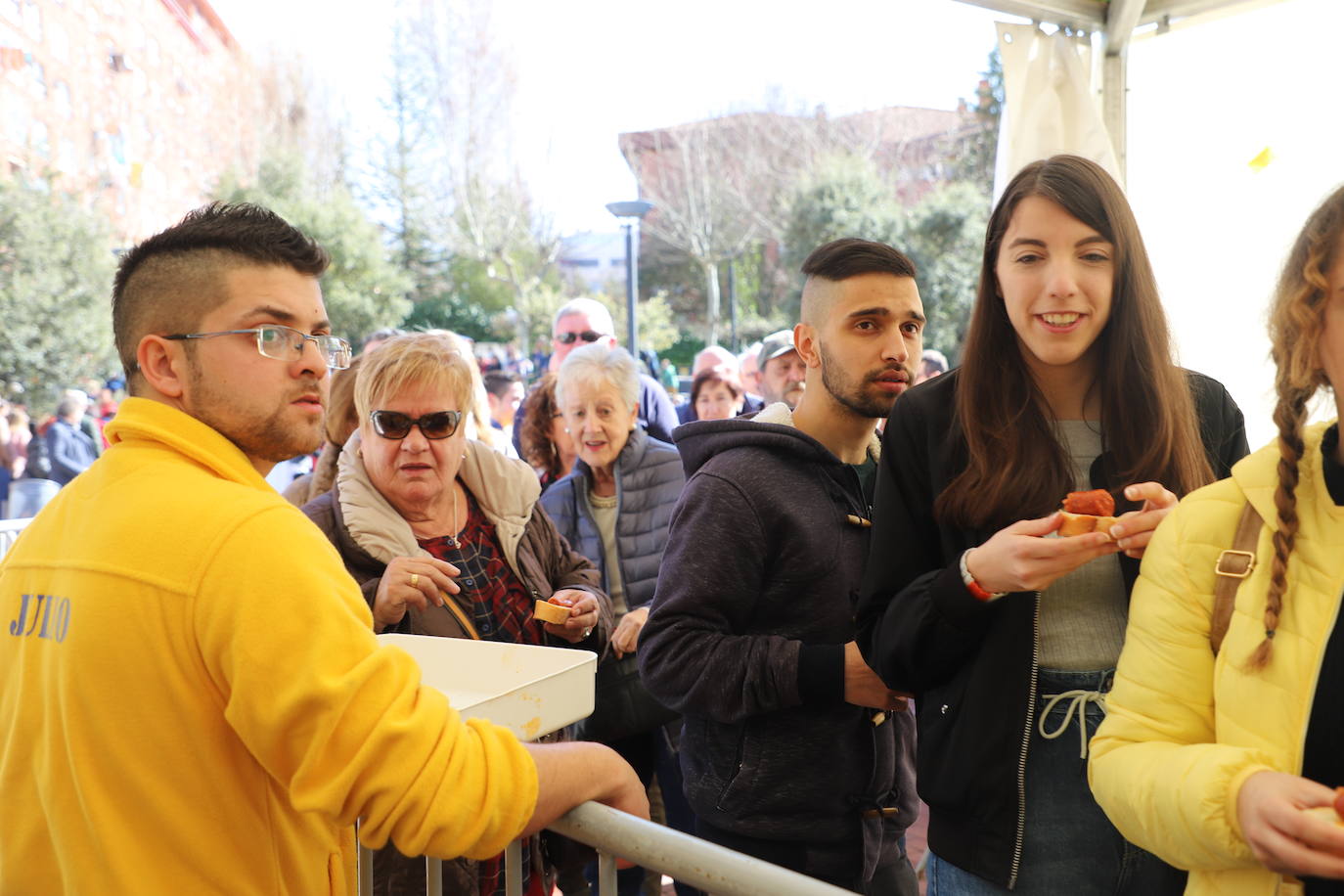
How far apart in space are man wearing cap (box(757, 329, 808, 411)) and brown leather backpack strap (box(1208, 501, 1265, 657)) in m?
4.09

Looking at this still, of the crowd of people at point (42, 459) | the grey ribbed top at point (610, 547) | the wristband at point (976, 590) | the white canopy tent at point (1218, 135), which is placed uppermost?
the white canopy tent at point (1218, 135)

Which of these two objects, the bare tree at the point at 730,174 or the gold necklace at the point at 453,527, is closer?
the gold necklace at the point at 453,527

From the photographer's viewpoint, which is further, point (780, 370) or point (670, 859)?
point (780, 370)

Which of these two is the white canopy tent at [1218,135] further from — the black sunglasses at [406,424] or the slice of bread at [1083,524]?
the black sunglasses at [406,424]

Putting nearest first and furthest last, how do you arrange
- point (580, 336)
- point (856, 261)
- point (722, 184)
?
1. point (856, 261)
2. point (580, 336)
3. point (722, 184)

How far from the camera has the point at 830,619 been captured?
214cm

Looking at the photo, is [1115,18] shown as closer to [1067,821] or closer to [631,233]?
[1067,821]

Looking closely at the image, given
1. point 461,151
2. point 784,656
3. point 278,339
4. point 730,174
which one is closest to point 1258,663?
point 784,656

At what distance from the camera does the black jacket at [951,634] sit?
1553 millimetres

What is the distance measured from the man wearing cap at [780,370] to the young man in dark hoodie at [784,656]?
10.3 feet

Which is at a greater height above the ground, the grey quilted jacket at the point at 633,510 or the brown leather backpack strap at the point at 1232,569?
the brown leather backpack strap at the point at 1232,569

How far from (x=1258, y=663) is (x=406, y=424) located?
2187 millimetres

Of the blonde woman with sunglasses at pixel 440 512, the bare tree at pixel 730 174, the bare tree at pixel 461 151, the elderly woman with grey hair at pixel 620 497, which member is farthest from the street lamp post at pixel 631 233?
the bare tree at pixel 461 151

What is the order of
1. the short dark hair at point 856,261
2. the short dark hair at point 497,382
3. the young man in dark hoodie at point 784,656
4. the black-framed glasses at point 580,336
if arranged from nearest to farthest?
the young man in dark hoodie at point 784,656 → the short dark hair at point 856,261 → the black-framed glasses at point 580,336 → the short dark hair at point 497,382
